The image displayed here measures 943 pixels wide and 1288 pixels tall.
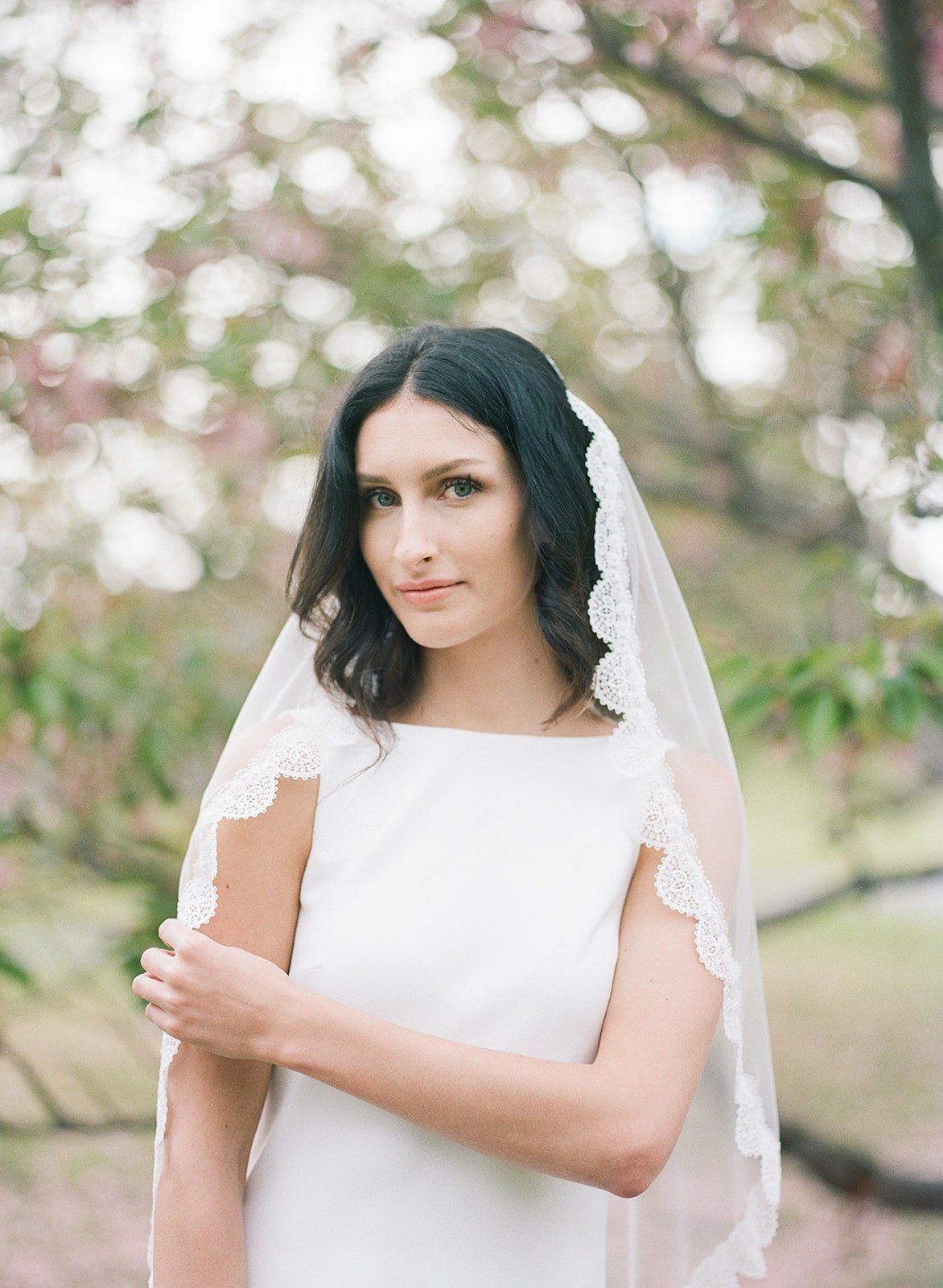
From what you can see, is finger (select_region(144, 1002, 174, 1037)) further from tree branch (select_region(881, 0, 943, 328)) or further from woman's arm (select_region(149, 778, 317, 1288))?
tree branch (select_region(881, 0, 943, 328))

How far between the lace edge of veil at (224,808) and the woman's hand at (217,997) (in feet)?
0.38

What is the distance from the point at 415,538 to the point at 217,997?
0.65 metres

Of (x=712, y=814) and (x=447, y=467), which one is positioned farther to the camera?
(x=712, y=814)

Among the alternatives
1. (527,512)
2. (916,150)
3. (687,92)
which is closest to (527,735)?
(527,512)

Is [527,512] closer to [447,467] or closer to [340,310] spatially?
[447,467]

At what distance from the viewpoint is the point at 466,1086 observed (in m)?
1.42

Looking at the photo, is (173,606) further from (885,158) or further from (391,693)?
(885,158)

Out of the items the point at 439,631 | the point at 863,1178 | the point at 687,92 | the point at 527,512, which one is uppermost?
the point at 687,92

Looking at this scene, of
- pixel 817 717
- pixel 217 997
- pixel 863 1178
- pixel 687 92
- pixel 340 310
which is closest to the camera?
pixel 217 997

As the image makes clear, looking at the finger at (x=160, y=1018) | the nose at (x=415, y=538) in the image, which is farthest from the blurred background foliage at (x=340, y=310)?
the finger at (x=160, y=1018)

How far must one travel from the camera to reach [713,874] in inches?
67.5

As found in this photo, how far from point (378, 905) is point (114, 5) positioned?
2593mm

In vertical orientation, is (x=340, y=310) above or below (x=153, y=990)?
below

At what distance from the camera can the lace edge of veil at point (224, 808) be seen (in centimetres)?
154
